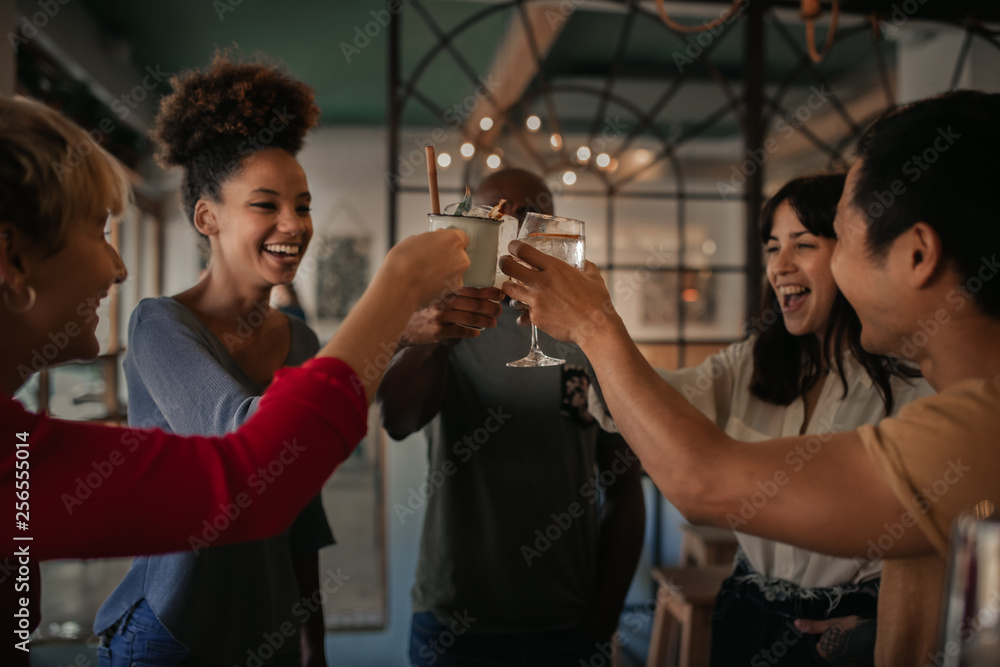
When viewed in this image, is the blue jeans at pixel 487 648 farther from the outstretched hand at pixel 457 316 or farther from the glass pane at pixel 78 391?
the glass pane at pixel 78 391

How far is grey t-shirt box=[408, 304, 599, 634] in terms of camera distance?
1.65 metres

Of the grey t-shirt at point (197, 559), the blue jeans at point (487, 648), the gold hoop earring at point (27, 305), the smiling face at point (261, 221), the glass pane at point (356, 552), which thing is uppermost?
the smiling face at point (261, 221)

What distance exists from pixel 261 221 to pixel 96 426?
29.8 inches

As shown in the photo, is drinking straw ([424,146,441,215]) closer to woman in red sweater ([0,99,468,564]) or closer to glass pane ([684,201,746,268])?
woman in red sweater ([0,99,468,564])

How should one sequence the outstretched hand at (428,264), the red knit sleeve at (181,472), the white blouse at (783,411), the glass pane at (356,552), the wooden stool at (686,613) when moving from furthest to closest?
the glass pane at (356,552), the wooden stool at (686,613), the white blouse at (783,411), the outstretched hand at (428,264), the red knit sleeve at (181,472)

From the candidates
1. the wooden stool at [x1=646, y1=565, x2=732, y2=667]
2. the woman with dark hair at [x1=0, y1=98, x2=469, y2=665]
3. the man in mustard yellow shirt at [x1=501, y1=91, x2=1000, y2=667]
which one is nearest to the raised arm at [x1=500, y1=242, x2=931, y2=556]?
the man in mustard yellow shirt at [x1=501, y1=91, x2=1000, y2=667]

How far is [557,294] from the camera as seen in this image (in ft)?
3.78

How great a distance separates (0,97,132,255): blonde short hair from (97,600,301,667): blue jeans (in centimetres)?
79

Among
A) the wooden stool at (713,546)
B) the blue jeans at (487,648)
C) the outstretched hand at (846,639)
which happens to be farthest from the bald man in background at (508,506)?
the wooden stool at (713,546)

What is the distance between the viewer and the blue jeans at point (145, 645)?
125 centimetres

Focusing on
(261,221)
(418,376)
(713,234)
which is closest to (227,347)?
(261,221)

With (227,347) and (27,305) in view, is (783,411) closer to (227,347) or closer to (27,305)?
(227,347)

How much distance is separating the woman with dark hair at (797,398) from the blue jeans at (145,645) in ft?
3.18

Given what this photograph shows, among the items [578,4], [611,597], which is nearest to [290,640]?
[611,597]
